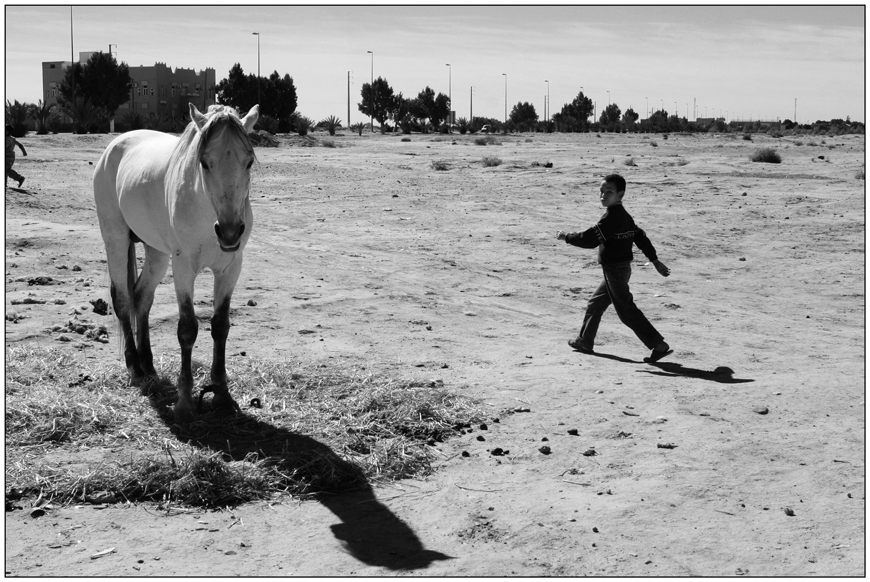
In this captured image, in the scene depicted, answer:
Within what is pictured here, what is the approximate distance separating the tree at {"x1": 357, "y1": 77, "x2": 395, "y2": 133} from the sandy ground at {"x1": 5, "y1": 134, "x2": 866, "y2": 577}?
74.0 metres

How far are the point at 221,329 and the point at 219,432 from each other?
754 mm

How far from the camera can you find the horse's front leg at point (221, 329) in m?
5.73

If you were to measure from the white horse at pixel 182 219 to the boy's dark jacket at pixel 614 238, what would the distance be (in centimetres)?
299

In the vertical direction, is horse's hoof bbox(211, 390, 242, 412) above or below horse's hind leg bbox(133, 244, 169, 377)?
below

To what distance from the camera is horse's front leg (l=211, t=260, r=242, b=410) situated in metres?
5.73

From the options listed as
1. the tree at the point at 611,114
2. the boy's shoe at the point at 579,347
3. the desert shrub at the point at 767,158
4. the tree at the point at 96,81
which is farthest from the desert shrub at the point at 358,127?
the tree at the point at 611,114

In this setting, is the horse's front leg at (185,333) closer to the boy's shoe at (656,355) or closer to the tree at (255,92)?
the boy's shoe at (656,355)

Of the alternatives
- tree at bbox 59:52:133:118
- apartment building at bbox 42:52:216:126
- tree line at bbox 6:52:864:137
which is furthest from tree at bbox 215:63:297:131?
apartment building at bbox 42:52:216:126

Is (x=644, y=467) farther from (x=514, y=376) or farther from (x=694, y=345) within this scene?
(x=694, y=345)

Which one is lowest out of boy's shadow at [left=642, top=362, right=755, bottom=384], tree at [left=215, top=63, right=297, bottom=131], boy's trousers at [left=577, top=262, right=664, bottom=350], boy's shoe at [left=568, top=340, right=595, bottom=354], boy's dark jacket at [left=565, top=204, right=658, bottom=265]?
boy's shadow at [left=642, top=362, right=755, bottom=384]

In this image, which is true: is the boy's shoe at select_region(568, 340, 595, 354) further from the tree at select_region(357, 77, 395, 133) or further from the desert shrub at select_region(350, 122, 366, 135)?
the tree at select_region(357, 77, 395, 133)

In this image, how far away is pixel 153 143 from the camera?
6.61 m

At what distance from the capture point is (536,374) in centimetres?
663

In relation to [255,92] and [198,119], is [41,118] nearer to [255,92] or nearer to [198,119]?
[255,92]
